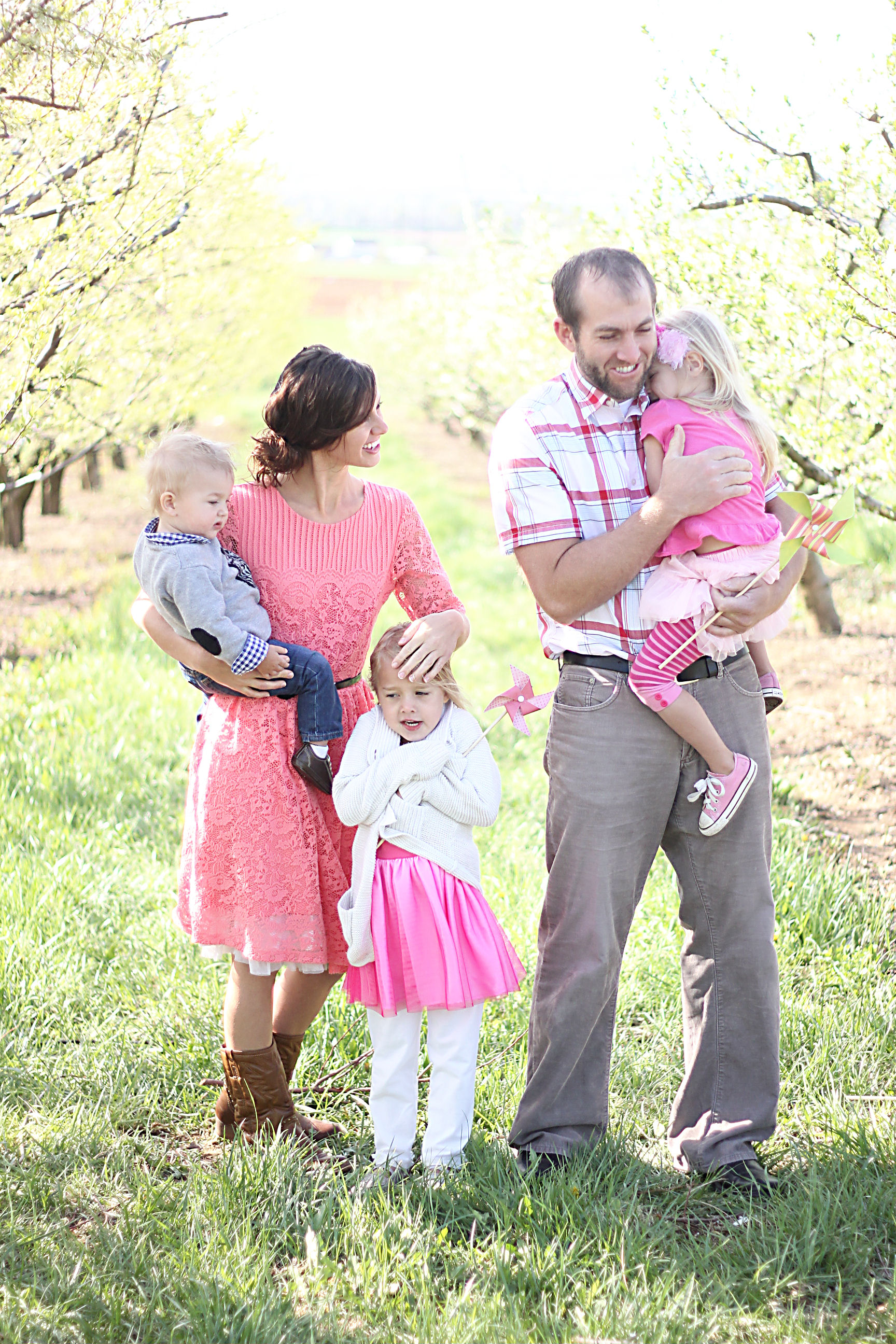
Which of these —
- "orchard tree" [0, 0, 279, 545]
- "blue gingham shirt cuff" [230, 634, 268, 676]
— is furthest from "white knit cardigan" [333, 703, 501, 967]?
"orchard tree" [0, 0, 279, 545]

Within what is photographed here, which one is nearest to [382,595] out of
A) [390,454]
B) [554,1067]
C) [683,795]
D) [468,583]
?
[683,795]

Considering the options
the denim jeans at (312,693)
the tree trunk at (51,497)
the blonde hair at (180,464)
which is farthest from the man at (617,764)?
the tree trunk at (51,497)

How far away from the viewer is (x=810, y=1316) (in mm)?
2035

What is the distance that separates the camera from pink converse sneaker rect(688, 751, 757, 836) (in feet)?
7.75

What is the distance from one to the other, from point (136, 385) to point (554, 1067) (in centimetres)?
756

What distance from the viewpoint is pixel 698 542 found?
2277 mm

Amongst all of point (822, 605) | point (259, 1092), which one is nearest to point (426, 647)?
point (259, 1092)

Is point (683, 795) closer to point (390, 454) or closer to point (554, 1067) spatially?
point (554, 1067)

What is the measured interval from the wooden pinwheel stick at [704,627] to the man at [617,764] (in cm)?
2

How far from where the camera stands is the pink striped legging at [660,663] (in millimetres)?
2291

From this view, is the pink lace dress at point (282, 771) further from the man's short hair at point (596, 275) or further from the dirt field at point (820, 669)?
the man's short hair at point (596, 275)

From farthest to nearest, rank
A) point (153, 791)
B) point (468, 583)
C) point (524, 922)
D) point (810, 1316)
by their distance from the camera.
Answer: point (468, 583), point (153, 791), point (524, 922), point (810, 1316)

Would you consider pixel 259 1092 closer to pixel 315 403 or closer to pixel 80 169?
pixel 315 403

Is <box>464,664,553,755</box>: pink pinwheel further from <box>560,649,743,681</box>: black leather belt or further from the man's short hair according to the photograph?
the man's short hair
